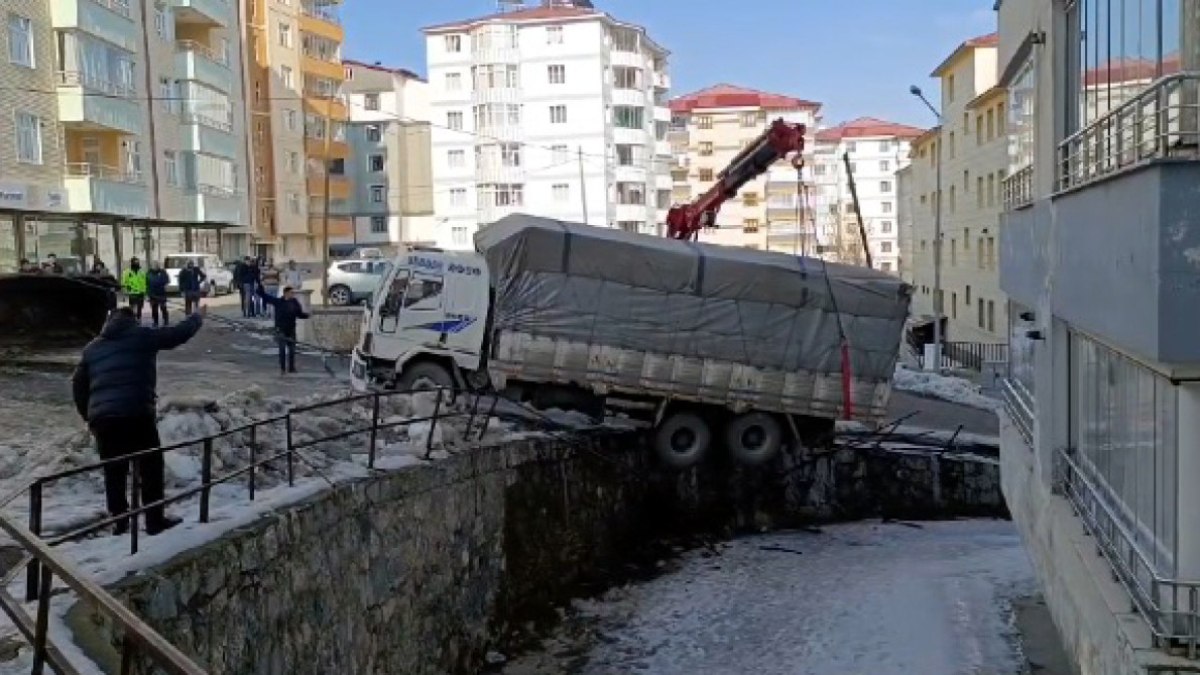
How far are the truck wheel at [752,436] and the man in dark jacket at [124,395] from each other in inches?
403

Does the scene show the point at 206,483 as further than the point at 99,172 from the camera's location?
No

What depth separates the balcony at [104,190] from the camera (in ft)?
103

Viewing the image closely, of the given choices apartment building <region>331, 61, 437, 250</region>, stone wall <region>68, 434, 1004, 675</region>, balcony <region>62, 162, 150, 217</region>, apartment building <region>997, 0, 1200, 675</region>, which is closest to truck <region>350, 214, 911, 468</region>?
stone wall <region>68, 434, 1004, 675</region>

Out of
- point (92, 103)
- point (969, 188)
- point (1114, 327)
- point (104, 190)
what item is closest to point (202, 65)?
point (92, 103)

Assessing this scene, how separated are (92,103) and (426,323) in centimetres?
1979

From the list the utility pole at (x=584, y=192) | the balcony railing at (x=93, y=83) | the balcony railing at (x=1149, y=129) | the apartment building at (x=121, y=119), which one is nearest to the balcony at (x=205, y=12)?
the apartment building at (x=121, y=119)

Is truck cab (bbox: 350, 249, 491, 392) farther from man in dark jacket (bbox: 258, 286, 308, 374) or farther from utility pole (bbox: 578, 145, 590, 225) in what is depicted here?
utility pole (bbox: 578, 145, 590, 225)

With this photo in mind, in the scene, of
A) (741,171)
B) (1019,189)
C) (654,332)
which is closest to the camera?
(1019,189)

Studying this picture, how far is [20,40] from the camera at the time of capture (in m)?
30.0

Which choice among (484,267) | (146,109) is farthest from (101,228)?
(484,267)

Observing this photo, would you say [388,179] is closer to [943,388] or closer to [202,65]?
[202,65]

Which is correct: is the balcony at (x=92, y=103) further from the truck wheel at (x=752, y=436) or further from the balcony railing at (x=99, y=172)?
the truck wheel at (x=752, y=436)

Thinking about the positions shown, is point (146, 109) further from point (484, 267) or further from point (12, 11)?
point (484, 267)

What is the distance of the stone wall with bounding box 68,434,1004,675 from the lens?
850 centimetres
